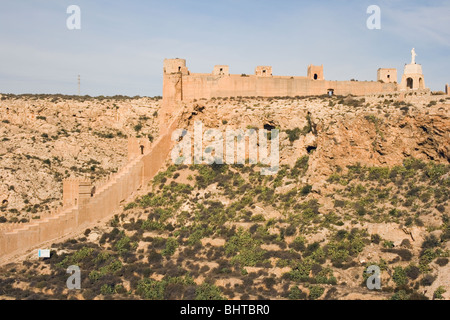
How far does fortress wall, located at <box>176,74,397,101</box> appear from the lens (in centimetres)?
5788

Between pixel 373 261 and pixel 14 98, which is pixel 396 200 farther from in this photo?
pixel 14 98

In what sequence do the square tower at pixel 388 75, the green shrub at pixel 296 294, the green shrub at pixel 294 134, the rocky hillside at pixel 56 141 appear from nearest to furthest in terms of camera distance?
the green shrub at pixel 296 294 < the green shrub at pixel 294 134 < the rocky hillside at pixel 56 141 < the square tower at pixel 388 75

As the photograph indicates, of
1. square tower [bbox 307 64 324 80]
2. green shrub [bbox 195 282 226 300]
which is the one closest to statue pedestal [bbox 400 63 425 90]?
square tower [bbox 307 64 324 80]

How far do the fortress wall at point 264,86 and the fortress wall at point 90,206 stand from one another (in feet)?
10.9

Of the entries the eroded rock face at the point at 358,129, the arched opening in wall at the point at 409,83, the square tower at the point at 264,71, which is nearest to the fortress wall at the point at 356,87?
the arched opening in wall at the point at 409,83

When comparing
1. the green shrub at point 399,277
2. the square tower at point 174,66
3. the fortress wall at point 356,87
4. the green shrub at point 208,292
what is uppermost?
the square tower at point 174,66

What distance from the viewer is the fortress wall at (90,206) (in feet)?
152

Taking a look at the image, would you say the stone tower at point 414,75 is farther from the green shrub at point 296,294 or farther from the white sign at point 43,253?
the white sign at point 43,253

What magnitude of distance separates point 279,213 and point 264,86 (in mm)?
14422

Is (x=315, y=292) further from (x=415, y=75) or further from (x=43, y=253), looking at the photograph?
(x=415, y=75)

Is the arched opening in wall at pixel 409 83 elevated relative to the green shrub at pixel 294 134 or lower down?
elevated

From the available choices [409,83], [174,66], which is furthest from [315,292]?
[174,66]

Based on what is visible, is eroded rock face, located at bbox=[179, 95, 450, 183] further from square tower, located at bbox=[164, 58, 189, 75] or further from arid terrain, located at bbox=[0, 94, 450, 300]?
square tower, located at bbox=[164, 58, 189, 75]

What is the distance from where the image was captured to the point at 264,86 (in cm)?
5881
